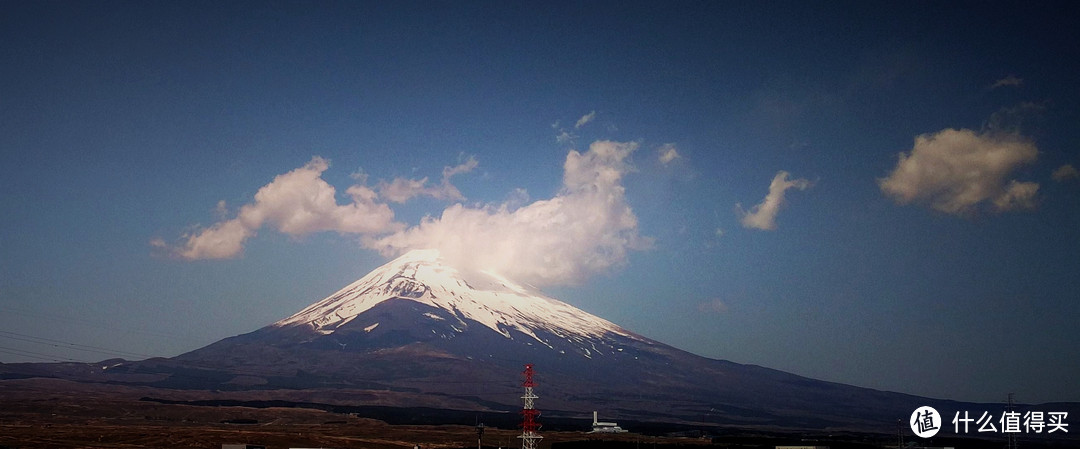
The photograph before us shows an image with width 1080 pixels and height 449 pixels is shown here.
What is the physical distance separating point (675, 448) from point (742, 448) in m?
14.6

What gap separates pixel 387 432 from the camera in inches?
7692

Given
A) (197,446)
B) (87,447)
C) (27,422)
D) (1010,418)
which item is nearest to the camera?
(1010,418)

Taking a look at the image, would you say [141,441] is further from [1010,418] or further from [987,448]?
[987,448]

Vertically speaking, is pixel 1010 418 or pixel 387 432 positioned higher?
pixel 1010 418

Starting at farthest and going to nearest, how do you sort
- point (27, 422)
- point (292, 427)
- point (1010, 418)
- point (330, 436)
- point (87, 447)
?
point (292, 427), point (27, 422), point (330, 436), point (87, 447), point (1010, 418)

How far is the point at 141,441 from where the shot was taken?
483 feet

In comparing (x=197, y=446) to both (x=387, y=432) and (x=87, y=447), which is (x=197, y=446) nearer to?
(x=87, y=447)

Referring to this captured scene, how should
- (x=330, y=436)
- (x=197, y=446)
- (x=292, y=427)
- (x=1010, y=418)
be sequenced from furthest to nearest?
(x=292, y=427)
(x=330, y=436)
(x=197, y=446)
(x=1010, y=418)

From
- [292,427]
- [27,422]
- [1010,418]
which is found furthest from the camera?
[292,427]

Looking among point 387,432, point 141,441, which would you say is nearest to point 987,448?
point 387,432

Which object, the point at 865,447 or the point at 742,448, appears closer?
the point at 742,448

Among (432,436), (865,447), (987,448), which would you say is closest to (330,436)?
(432,436)

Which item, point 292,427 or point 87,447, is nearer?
point 87,447

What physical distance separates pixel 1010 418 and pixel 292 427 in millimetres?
161098
